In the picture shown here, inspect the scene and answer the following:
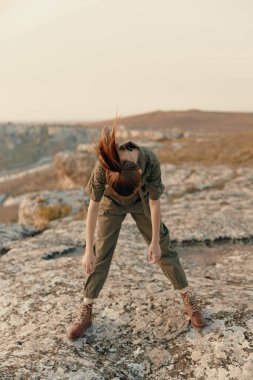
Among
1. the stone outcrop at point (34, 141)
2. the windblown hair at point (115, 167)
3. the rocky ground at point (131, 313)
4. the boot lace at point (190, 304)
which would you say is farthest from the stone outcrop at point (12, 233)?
the stone outcrop at point (34, 141)

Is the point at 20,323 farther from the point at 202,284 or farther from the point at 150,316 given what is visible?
the point at 202,284

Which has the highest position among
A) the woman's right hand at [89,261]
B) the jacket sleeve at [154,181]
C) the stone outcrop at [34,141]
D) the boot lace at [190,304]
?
the jacket sleeve at [154,181]

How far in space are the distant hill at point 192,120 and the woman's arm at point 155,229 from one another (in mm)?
128609

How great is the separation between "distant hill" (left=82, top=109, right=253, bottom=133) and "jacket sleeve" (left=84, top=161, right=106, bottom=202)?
12874cm

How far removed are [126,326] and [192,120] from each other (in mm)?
152013

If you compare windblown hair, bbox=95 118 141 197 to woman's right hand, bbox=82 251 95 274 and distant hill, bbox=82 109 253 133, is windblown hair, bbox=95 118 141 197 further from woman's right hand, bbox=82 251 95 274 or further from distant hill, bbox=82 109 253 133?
distant hill, bbox=82 109 253 133

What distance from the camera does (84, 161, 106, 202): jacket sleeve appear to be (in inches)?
193

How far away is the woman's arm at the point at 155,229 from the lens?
5.11 meters

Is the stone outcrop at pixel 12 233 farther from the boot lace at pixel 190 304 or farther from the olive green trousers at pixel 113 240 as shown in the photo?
the boot lace at pixel 190 304

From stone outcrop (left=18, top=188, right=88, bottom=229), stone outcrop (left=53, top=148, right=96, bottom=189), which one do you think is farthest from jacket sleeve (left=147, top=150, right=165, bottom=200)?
stone outcrop (left=53, top=148, right=96, bottom=189)

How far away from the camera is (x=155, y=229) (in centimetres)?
514

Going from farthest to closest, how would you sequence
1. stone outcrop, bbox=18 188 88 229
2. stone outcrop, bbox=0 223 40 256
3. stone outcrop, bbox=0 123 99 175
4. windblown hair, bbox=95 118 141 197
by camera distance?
1. stone outcrop, bbox=0 123 99 175
2. stone outcrop, bbox=18 188 88 229
3. stone outcrop, bbox=0 223 40 256
4. windblown hair, bbox=95 118 141 197

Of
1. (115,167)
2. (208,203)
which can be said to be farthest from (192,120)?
(115,167)

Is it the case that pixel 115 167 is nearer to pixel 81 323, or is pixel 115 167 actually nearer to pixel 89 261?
pixel 89 261
